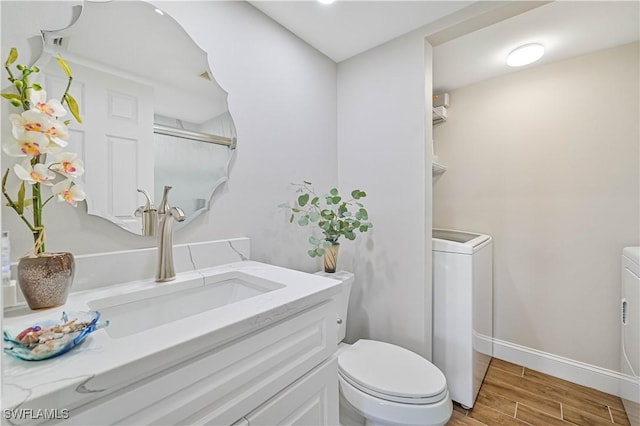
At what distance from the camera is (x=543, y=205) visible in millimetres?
1983

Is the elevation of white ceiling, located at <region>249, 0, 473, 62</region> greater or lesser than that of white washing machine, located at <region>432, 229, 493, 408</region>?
greater

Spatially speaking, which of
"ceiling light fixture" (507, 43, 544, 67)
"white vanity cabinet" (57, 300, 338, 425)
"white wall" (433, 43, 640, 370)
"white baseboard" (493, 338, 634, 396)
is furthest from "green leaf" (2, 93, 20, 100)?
"white baseboard" (493, 338, 634, 396)

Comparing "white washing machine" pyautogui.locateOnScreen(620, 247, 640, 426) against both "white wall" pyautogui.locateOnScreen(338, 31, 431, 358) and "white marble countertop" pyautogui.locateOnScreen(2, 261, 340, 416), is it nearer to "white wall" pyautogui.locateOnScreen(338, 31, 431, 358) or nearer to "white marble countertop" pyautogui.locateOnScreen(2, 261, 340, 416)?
"white wall" pyautogui.locateOnScreen(338, 31, 431, 358)

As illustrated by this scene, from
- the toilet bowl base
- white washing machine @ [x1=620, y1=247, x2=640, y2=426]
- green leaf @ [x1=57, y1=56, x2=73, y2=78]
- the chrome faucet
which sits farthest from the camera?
white washing machine @ [x1=620, y1=247, x2=640, y2=426]

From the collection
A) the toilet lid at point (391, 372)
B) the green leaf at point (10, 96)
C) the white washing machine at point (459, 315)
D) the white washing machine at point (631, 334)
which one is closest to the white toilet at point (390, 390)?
the toilet lid at point (391, 372)

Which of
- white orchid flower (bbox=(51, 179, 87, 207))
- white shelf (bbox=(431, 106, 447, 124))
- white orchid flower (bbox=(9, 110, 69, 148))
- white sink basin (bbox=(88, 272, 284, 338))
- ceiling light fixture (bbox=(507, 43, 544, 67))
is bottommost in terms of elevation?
white sink basin (bbox=(88, 272, 284, 338))

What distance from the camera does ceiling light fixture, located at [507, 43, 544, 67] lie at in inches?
68.5

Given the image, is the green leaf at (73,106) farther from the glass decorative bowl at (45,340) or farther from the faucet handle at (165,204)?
the glass decorative bowl at (45,340)

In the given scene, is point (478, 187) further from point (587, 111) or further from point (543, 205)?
point (587, 111)

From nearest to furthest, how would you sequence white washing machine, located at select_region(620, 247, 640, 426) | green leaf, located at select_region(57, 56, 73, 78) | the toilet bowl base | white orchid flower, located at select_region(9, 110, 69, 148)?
white orchid flower, located at select_region(9, 110, 69, 148)
green leaf, located at select_region(57, 56, 73, 78)
the toilet bowl base
white washing machine, located at select_region(620, 247, 640, 426)

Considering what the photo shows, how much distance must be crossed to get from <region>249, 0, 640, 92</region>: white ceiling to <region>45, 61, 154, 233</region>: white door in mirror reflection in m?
0.84

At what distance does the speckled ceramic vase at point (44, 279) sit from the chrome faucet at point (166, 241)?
26cm

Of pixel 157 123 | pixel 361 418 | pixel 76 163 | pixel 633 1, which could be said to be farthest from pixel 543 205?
pixel 76 163

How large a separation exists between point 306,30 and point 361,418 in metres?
2.06
